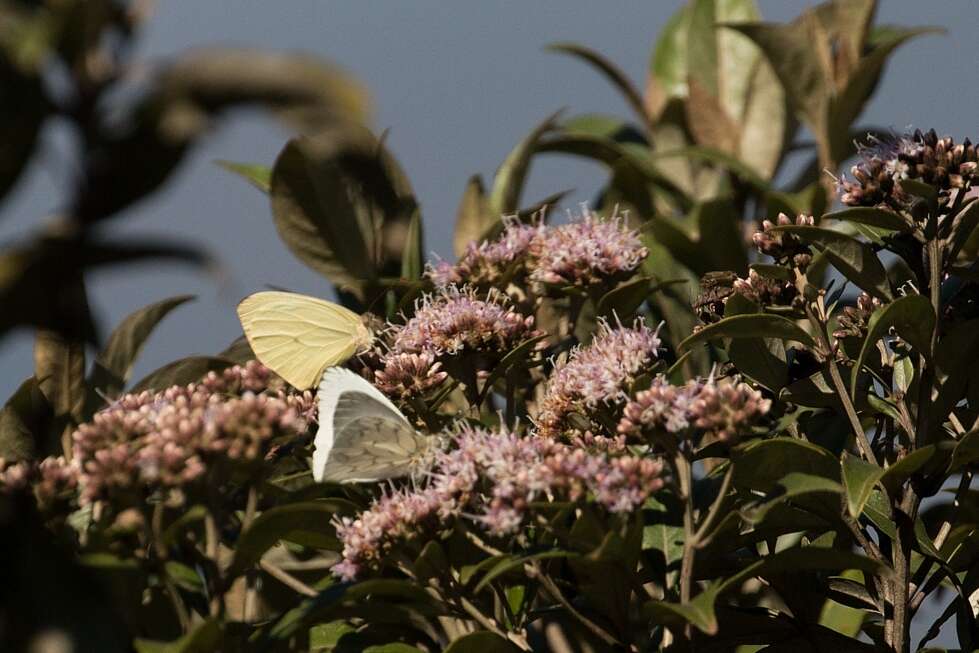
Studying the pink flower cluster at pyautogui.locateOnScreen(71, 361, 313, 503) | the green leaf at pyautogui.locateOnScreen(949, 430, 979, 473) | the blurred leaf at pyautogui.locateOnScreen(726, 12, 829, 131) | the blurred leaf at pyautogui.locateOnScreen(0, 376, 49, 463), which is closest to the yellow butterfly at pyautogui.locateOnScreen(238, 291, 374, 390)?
the blurred leaf at pyautogui.locateOnScreen(0, 376, 49, 463)

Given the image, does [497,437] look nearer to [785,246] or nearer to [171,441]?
[171,441]

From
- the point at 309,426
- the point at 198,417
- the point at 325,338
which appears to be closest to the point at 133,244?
the point at 198,417

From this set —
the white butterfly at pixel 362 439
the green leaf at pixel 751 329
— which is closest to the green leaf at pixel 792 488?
the green leaf at pixel 751 329

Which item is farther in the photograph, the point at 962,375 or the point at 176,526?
the point at 962,375

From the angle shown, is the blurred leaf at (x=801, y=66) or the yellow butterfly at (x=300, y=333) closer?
the yellow butterfly at (x=300, y=333)

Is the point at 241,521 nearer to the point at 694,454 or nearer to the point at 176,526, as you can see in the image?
the point at 176,526

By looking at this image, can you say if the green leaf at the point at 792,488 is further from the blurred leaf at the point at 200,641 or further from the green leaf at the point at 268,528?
the blurred leaf at the point at 200,641

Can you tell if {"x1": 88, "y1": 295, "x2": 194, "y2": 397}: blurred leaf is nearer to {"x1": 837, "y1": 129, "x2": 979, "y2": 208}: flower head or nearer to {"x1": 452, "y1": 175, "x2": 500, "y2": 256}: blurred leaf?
{"x1": 452, "y1": 175, "x2": 500, "y2": 256}: blurred leaf
